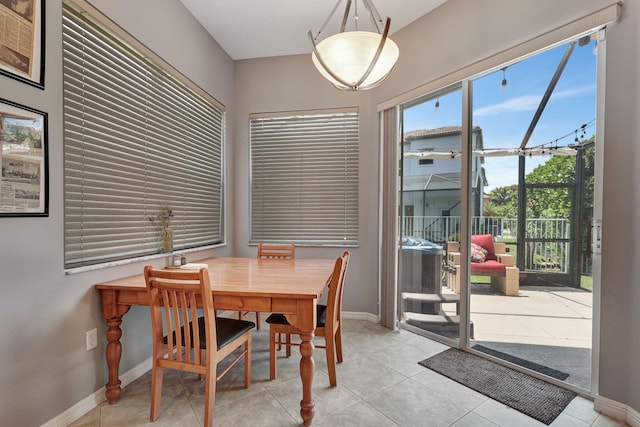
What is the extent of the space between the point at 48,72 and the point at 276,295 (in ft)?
5.71

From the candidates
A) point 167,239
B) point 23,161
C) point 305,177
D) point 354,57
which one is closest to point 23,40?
point 23,161

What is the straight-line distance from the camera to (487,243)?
8.45 feet

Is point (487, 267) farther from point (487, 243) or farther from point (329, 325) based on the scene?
point (329, 325)

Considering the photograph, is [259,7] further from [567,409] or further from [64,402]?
[567,409]

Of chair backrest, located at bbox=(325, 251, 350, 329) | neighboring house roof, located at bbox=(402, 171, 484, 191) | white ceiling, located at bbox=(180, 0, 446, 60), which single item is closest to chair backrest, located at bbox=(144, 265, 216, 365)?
chair backrest, located at bbox=(325, 251, 350, 329)

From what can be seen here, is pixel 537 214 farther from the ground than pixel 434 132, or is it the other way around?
pixel 434 132

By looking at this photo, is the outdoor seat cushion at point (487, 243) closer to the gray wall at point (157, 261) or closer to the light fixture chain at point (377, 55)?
the gray wall at point (157, 261)

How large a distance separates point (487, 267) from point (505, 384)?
893 mm

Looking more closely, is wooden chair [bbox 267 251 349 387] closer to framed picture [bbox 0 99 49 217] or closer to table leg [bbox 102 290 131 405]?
table leg [bbox 102 290 131 405]

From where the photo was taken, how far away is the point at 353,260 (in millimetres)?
3475

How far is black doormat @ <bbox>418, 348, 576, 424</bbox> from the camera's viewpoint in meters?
1.88

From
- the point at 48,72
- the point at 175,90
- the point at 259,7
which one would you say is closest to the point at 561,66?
the point at 259,7

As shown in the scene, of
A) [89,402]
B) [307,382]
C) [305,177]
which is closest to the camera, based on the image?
[307,382]

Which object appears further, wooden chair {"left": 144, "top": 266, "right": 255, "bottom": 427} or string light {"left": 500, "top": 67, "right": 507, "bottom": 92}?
string light {"left": 500, "top": 67, "right": 507, "bottom": 92}
